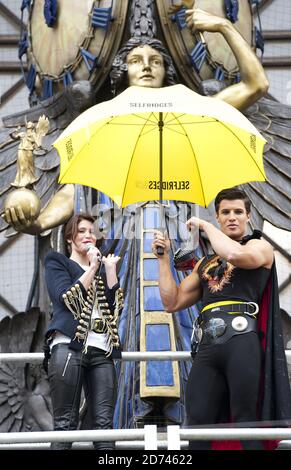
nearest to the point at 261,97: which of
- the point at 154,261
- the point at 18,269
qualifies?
the point at 154,261

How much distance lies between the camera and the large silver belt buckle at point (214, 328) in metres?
6.34

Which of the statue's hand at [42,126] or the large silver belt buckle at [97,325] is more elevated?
the statue's hand at [42,126]

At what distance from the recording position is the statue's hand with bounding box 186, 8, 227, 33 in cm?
810

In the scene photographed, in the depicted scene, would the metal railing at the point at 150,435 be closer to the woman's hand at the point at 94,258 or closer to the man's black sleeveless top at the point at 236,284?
the man's black sleeveless top at the point at 236,284

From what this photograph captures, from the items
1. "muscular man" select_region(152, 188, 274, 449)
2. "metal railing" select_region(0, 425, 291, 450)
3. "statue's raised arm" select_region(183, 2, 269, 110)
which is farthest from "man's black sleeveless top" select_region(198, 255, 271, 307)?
"statue's raised arm" select_region(183, 2, 269, 110)

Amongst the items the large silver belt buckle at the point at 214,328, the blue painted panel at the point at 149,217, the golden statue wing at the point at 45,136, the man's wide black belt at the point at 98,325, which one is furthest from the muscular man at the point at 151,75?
the large silver belt buckle at the point at 214,328

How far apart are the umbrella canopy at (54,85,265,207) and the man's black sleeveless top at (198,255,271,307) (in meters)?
0.47

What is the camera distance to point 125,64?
29.3 ft

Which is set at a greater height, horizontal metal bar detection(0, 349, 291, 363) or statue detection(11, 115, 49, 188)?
statue detection(11, 115, 49, 188)

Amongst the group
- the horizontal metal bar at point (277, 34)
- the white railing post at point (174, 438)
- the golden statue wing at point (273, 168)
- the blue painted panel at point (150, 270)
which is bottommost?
the white railing post at point (174, 438)

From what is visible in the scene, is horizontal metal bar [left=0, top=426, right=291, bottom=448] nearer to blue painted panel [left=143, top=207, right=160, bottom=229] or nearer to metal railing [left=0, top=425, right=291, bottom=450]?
metal railing [left=0, top=425, right=291, bottom=450]

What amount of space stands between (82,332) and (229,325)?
0.56 meters

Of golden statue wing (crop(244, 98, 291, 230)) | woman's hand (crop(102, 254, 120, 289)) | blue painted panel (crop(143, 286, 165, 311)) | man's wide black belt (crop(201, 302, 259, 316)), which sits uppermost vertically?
golden statue wing (crop(244, 98, 291, 230))

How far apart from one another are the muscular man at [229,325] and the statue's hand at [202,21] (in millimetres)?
1782
